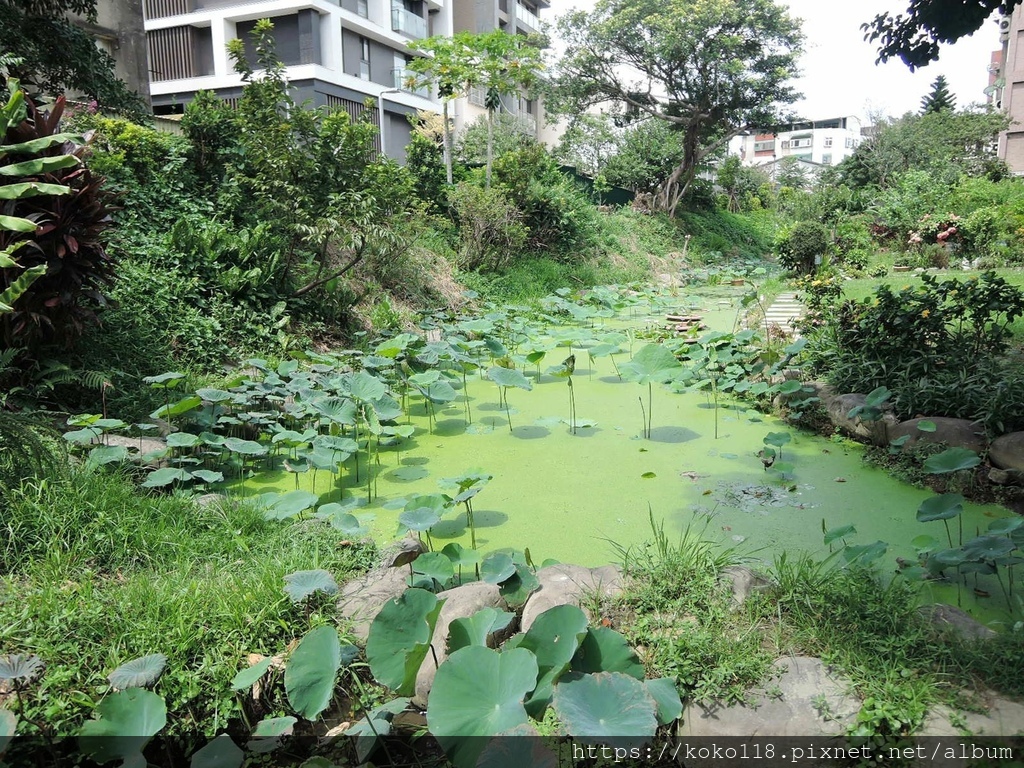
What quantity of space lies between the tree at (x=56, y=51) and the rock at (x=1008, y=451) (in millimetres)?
8394

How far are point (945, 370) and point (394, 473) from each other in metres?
3.49

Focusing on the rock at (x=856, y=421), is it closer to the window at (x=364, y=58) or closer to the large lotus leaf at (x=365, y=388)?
the large lotus leaf at (x=365, y=388)

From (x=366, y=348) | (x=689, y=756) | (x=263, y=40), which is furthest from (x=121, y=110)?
(x=689, y=756)

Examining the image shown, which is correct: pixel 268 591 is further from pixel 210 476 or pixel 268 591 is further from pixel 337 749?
pixel 210 476

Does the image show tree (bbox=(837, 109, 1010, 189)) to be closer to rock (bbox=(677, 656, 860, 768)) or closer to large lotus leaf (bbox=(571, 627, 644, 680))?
rock (bbox=(677, 656, 860, 768))

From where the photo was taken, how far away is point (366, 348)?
21.7ft

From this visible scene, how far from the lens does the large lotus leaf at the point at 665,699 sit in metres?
1.79

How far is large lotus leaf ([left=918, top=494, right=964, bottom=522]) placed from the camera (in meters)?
2.62

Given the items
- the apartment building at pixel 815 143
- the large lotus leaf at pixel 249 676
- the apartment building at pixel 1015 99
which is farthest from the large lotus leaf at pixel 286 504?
the apartment building at pixel 815 143

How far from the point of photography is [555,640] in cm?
191

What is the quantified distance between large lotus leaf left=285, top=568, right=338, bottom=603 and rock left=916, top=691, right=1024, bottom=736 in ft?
5.84

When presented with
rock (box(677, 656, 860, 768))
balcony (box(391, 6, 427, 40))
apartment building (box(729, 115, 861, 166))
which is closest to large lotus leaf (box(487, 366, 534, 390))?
rock (box(677, 656, 860, 768))

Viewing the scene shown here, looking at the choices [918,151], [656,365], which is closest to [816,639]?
[656,365]

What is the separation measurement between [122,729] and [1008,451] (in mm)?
3906
